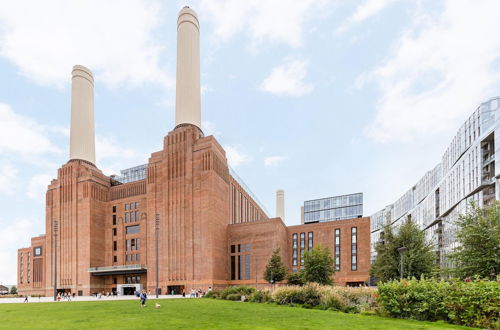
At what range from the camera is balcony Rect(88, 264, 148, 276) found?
61694mm

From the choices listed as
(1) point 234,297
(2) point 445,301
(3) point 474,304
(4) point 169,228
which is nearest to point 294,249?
(4) point 169,228

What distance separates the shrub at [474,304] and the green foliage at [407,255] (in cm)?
1369

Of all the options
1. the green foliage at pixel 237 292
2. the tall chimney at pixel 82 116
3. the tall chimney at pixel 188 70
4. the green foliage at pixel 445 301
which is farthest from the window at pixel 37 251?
the green foliage at pixel 445 301

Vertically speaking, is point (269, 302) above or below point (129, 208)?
below

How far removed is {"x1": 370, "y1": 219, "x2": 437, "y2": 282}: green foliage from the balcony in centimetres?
4576

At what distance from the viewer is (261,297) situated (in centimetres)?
2756

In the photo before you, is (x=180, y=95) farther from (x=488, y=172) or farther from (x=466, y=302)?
(x=466, y=302)

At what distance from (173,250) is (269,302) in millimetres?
35149

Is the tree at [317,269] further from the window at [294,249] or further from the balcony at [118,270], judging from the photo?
the balcony at [118,270]

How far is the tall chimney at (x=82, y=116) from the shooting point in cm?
7788

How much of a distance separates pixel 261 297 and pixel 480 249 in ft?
52.4

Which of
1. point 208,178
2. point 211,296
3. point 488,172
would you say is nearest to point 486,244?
point 211,296

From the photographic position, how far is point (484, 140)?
170ft

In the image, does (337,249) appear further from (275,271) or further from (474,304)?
(474,304)
